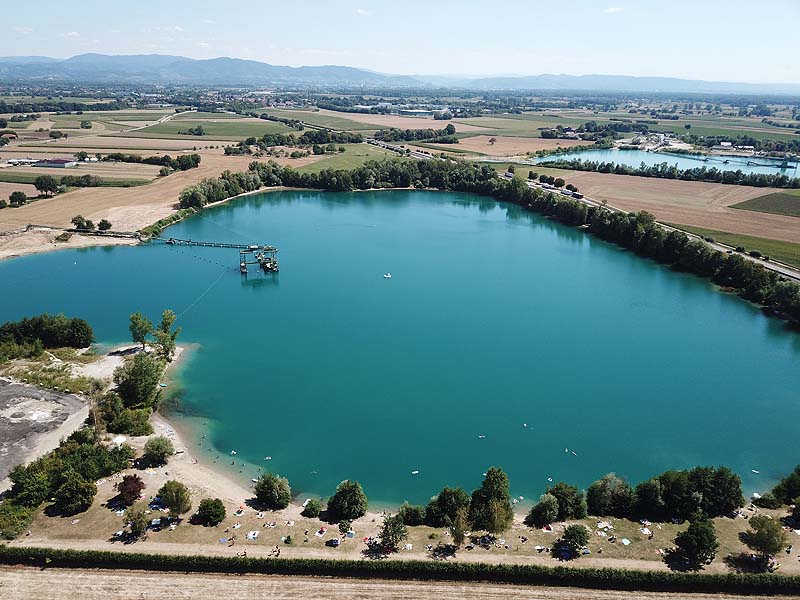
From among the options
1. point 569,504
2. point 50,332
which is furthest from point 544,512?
point 50,332

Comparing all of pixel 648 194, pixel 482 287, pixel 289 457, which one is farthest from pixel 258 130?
pixel 289 457

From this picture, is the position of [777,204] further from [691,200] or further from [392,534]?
[392,534]

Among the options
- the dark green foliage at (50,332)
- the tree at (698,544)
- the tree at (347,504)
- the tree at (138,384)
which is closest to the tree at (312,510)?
the tree at (347,504)

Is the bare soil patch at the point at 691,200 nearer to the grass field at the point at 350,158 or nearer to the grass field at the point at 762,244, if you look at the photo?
the grass field at the point at 762,244

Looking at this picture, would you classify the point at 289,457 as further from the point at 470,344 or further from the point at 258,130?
the point at 258,130

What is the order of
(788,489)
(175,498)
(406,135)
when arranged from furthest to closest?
(406,135), (788,489), (175,498)

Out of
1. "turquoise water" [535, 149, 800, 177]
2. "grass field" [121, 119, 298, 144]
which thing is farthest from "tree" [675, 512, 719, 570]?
"grass field" [121, 119, 298, 144]

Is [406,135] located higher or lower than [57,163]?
higher
